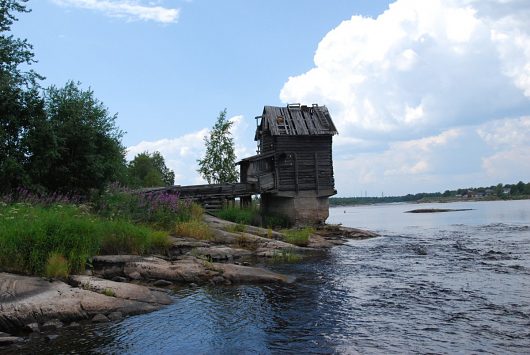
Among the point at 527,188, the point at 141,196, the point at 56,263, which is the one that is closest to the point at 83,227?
the point at 56,263

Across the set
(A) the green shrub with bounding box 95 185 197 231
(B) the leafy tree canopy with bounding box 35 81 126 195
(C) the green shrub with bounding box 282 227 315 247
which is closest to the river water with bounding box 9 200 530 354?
(A) the green shrub with bounding box 95 185 197 231

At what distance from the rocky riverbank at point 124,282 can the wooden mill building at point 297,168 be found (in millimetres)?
12270

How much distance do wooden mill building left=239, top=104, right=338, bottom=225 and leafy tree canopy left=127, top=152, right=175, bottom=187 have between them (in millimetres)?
16474

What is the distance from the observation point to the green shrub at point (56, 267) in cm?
1055

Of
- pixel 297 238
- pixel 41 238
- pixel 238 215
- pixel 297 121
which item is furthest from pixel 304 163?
pixel 41 238

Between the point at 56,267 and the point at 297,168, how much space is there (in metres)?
23.8

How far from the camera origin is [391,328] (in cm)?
876

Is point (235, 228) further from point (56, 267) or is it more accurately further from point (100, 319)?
point (100, 319)

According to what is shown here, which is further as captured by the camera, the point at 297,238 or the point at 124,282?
the point at 297,238

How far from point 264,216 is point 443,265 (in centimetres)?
1718

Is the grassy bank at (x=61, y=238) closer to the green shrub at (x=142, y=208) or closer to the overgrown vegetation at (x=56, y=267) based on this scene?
the overgrown vegetation at (x=56, y=267)

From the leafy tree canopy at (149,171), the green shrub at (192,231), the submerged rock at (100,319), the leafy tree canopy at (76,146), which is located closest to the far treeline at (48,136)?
the leafy tree canopy at (76,146)

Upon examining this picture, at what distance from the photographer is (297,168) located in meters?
33.2

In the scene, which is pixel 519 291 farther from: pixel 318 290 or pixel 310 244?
pixel 310 244
